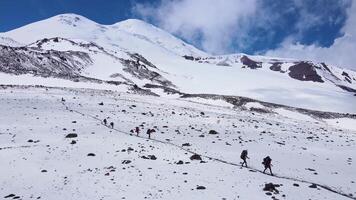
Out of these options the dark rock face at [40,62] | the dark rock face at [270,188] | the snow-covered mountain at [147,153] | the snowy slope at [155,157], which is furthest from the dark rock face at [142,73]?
the dark rock face at [270,188]

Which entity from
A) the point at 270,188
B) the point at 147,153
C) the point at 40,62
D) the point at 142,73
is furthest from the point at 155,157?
the point at 142,73

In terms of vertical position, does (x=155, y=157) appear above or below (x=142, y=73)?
below

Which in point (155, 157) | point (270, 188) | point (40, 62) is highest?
point (40, 62)

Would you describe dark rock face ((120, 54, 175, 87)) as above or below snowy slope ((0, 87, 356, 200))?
above

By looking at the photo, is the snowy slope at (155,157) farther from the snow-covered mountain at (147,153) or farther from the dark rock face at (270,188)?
the dark rock face at (270,188)

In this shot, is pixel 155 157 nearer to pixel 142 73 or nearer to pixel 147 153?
pixel 147 153

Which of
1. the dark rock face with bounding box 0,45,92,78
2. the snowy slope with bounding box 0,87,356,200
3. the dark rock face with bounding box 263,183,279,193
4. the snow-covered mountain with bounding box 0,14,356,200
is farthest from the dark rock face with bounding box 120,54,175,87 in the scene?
the dark rock face with bounding box 263,183,279,193

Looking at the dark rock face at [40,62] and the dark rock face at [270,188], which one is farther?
the dark rock face at [40,62]

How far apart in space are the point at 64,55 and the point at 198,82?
5291cm

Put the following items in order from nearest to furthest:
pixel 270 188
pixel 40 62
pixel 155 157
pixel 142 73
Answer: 1. pixel 270 188
2. pixel 155 157
3. pixel 40 62
4. pixel 142 73

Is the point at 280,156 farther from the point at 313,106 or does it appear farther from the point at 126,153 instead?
the point at 313,106

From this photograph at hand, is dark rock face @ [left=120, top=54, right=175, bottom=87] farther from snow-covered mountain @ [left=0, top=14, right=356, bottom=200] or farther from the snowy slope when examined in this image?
the snowy slope

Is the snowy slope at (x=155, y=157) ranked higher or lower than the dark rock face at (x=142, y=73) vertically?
lower

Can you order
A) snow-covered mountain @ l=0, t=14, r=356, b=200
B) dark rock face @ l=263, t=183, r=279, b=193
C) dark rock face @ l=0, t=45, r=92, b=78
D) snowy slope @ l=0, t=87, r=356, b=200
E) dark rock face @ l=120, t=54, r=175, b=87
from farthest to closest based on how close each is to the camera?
1. dark rock face @ l=120, t=54, r=175, b=87
2. dark rock face @ l=0, t=45, r=92, b=78
3. snow-covered mountain @ l=0, t=14, r=356, b=200
4. snowy slope @ l=0, t=87, r=356, b=200
5. dark rock face @ l=263, t=183, r=279, b=193
